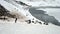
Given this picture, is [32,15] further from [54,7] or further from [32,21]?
[54,7]

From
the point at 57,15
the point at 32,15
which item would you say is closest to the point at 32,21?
the point at 32,15

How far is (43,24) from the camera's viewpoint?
122 centimetres

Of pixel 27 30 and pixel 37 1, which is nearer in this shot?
pixel 27 30

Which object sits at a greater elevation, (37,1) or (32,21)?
(37,1)

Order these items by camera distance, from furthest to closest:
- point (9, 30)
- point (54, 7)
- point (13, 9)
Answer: point (54, 7) → point (13, 9) → point (9, 30)

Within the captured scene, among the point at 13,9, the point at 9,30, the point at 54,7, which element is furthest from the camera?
the point at 54,7

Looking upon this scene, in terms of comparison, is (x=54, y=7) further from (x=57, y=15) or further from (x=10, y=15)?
(x=10, y=15)

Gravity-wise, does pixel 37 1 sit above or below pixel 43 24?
above

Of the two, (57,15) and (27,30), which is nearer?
(27,30)

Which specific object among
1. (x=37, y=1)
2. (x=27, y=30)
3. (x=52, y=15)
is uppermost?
(x=37, y=1)

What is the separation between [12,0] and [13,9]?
0.13 m

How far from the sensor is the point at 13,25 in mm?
1182

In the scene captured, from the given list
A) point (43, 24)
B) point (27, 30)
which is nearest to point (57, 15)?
point (43, 24)

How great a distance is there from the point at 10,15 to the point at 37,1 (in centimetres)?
39
